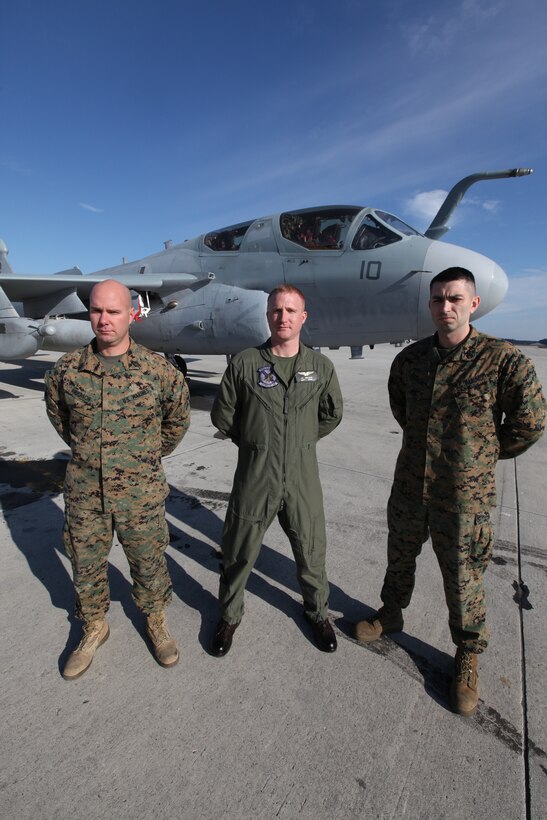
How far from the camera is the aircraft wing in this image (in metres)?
8.30

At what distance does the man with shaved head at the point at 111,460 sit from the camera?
6.29 feet

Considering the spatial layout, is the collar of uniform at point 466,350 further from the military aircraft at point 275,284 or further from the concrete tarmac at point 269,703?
the military aircraft at point 275,284

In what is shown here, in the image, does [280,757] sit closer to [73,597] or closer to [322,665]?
[322,665]

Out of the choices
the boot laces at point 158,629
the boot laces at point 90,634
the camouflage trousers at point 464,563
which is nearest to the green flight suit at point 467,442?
the camouflage trousers at point 464,563

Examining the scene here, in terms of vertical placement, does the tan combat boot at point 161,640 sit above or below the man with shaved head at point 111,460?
below

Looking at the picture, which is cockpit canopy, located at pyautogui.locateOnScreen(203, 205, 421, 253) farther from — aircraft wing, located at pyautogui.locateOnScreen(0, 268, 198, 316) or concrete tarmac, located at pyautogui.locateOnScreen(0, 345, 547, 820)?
concrete tarmac, located at pyautogui.locateOnScreen(0, 345, 547, 820)

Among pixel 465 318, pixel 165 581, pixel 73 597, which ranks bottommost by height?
pixel 73 597

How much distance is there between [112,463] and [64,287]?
8.37 m

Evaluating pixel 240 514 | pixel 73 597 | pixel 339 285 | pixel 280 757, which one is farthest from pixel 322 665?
pixel 339 285

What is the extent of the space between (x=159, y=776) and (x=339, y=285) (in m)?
6.44

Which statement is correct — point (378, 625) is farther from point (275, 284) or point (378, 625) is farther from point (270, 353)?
point (275, 284)

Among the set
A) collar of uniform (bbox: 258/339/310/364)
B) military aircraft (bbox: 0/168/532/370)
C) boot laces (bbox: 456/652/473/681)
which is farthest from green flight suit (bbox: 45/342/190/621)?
military aircraft (bbox: 0/168/532/370)

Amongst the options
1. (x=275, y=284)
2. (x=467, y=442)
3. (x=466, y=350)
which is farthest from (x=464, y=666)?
(x=275, y=284)

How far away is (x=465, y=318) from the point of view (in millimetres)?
1881
